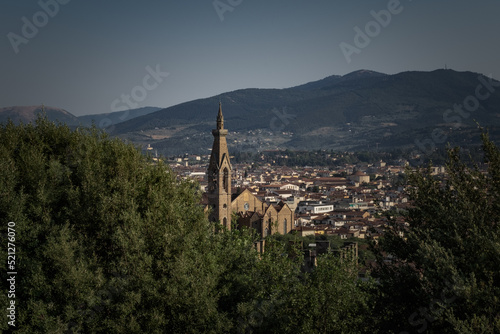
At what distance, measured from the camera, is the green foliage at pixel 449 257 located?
846 centimetres

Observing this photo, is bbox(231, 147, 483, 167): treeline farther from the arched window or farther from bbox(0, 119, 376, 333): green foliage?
bbox(0, 119, 376, 333): green foliage

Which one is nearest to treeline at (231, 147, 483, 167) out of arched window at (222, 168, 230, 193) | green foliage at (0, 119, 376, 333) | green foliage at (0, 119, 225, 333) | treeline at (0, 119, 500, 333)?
arched window at (222, 168, 230, 193)

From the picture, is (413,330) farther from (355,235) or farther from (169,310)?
(355,235)

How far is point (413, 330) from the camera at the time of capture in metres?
9.45

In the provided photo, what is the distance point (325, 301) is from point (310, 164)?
157262 millimetres

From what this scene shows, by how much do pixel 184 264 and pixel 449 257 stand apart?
4889mm

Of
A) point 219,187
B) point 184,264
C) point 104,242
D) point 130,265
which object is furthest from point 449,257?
point 219,187

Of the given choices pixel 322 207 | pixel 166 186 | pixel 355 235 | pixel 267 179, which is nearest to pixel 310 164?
pixel 267 179

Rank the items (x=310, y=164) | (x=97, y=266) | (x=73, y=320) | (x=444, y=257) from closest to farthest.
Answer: (x=444, y=257) < (x=73, y=320) < (x=97, y=266) < (x=310, y=164)

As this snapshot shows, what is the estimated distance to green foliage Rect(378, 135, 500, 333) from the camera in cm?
846

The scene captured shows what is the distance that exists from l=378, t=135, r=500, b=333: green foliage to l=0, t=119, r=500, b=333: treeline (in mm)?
25

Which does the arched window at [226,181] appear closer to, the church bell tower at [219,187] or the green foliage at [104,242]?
the church bell tower at [219,187]

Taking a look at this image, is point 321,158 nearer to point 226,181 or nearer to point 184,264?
point 226,181

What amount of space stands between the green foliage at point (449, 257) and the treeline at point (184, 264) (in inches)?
1.0
